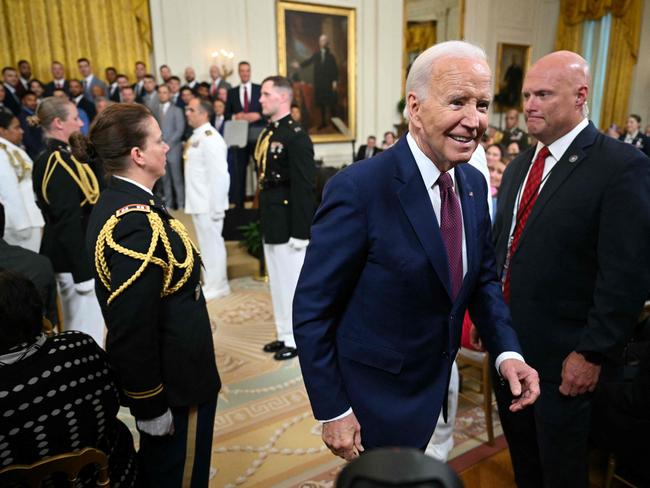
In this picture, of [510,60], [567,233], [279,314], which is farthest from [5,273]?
[510,60]

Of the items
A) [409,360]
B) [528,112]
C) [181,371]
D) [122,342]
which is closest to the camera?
[409,360]

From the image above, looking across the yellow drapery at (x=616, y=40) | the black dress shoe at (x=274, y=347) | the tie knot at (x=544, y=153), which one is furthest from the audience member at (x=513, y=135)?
the tie knot at (x=544, y=153)

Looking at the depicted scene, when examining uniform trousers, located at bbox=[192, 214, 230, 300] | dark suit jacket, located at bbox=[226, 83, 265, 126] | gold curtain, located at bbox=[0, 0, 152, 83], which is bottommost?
uniform trousers, located at bbox=[192, 214, 230, 300]

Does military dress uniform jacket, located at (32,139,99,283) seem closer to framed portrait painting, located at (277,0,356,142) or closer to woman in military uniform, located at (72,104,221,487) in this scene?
woman in military uniform, located at (72,104,221,487)

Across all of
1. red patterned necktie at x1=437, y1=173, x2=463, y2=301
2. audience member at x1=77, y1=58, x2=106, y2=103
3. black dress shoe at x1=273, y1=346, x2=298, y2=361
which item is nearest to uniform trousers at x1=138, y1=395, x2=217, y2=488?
red patterned necktie at x1=437, y1=173, x2=463, y2=301

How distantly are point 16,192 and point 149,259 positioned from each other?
2.66m

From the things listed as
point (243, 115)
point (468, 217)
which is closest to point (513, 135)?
point (243, 115)

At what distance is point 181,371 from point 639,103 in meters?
13.3

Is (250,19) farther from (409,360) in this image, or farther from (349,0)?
(409,360)

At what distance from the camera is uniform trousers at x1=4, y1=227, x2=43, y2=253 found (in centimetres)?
357

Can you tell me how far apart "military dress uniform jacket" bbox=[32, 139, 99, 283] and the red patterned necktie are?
8.07 ft

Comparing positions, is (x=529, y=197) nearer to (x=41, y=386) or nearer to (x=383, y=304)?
(x=383, y=304)

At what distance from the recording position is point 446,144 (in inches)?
46.4

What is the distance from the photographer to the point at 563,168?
1.68 meters
